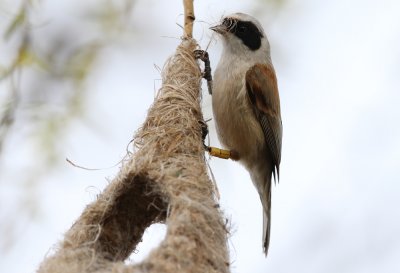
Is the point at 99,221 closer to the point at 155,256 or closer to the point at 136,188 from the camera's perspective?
the point at 136,188

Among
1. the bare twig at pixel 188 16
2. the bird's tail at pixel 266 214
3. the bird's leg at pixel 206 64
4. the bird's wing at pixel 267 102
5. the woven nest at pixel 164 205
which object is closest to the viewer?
the woven nest at pixel 164 205

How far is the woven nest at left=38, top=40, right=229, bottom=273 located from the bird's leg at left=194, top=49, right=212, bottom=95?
4.0 inches

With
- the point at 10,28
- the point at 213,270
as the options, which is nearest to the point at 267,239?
the point at 213,270

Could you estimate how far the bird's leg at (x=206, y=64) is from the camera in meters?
4.23

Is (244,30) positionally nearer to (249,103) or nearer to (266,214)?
(249,103)

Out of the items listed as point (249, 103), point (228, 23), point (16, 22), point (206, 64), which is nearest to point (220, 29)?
point (228, 23)

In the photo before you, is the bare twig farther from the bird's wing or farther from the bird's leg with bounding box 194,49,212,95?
the bird's wing

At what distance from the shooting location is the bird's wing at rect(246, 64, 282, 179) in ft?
15.0

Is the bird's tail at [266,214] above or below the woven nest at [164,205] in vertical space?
below

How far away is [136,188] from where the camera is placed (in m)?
3.57

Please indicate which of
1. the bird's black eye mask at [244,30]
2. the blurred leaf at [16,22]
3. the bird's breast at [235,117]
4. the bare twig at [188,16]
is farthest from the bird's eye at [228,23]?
the blurred leaf at [16,22]

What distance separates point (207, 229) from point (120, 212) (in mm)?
552

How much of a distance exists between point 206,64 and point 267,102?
47cm

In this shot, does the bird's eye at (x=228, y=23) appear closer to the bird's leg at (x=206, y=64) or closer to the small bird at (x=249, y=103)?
the small bird at (x=249, y=103)
